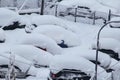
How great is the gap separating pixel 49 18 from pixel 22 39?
Result: 5923mm

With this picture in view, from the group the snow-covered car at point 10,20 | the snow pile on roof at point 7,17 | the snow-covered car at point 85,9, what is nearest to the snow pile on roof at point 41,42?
the snow-covered car at point 10,20

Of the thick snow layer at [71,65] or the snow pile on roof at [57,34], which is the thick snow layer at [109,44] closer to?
the snow pile on roof at [57,34]

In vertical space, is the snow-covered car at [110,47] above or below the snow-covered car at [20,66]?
below

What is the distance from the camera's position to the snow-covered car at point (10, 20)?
94.3ft

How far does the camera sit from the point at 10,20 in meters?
29.4

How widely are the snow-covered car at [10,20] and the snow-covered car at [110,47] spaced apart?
5486 mm

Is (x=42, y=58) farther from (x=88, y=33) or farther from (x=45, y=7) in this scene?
(x=45, y=7)

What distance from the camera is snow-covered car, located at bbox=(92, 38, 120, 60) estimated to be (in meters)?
25.2

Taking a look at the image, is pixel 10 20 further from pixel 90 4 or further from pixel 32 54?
pixel 90 4

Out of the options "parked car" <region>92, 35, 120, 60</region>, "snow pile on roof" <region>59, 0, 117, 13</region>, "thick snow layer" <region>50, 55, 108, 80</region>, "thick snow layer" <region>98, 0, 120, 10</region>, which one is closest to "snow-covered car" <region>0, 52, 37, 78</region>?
"thick snow layer" <region>50, 55, 108, 80</region>

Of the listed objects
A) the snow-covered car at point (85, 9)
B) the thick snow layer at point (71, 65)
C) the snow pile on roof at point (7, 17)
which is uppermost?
the thick snow layer at point (71, 65)

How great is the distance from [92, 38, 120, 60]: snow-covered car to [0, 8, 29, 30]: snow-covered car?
5.49m

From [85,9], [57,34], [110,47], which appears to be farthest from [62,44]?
[85,9]

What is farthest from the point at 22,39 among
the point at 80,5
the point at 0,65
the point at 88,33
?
the point at 80,5
